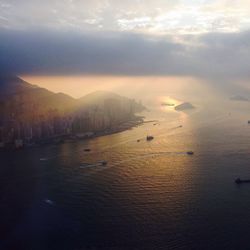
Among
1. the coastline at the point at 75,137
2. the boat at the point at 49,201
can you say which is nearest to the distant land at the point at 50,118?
the coastline at the point at 75,137

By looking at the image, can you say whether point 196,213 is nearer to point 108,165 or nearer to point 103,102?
point 108,165

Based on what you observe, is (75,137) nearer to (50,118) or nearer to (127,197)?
(50,118)

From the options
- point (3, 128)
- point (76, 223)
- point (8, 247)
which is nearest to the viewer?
point (8, 247)

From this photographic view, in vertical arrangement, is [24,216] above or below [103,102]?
below

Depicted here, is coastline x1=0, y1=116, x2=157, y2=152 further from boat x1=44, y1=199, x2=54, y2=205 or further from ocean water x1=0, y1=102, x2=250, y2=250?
boat x1=44, y1=199, x2=54, y2=205

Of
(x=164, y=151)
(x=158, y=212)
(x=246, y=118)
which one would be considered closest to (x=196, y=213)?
(x=158, y=212)
